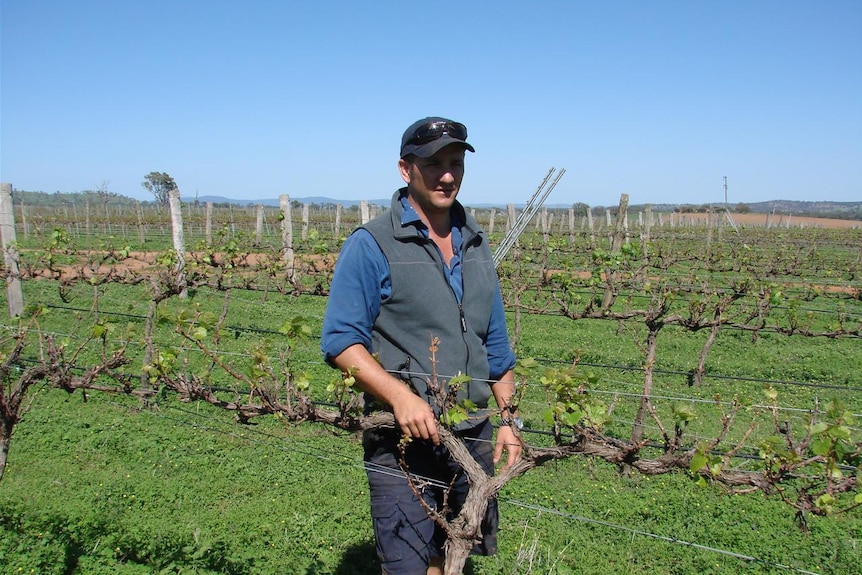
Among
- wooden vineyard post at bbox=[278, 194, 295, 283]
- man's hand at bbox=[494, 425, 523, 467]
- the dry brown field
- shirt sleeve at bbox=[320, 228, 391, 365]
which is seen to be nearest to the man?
shirt sleeve at bbox=[320, 228, 391, 365]

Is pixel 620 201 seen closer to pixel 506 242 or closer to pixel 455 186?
pixel 506 242

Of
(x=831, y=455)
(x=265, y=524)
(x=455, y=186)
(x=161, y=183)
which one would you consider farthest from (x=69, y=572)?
(x=161, y=183)

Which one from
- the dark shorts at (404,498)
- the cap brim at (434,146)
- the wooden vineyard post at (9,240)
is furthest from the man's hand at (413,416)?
the wooden vineyard post at (9,240)

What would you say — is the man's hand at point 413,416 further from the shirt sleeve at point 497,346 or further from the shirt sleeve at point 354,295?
the shirt sleeve at point 497,346

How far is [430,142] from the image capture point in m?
2.31

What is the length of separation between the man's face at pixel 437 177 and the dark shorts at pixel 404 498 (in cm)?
86

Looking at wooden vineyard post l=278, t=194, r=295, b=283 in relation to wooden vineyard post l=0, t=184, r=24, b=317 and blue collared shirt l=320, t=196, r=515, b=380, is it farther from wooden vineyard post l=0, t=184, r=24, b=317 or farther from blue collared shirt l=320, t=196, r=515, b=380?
blue collared shirt l=320, t=196, r=515, b=380

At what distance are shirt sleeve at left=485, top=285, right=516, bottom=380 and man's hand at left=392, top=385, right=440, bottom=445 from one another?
2.38 feet

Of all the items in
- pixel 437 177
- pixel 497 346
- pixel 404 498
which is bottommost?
pixel 404 498

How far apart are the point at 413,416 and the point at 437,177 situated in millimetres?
860

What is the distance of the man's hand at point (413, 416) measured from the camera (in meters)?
2.09

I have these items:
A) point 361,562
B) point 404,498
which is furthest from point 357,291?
point 361,562

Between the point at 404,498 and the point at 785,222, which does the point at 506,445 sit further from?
the point at 785,222

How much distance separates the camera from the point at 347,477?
5180 millimetres
